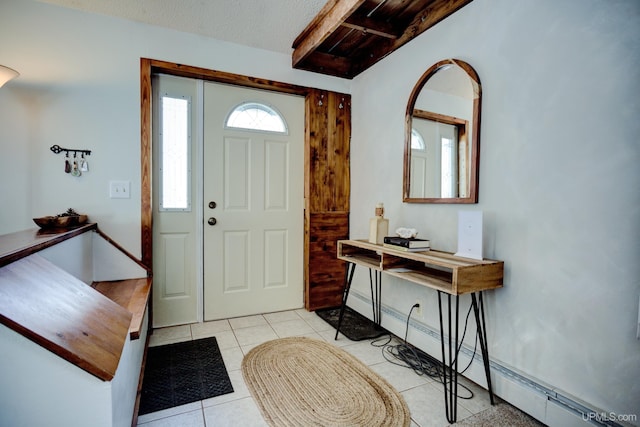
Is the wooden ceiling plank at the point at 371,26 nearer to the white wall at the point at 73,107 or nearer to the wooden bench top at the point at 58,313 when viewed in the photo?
the white wall at the point at 73,107

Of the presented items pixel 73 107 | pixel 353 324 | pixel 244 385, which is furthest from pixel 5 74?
pixel 353 324

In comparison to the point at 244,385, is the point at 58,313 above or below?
above

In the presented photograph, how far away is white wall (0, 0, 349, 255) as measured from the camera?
2.11 meters

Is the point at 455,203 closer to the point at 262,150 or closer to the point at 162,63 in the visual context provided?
the point at 262,150

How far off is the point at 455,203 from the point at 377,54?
151 centimetres

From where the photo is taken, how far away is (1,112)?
2.08 m

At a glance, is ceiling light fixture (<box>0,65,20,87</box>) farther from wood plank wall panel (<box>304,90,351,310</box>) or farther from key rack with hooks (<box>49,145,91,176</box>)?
wood plank wall panel (<box>304,90,351,310</box>)

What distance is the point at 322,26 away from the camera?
234 centimetres

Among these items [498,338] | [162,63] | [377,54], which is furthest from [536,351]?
[162,63]

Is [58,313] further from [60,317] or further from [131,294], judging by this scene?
[131,294]

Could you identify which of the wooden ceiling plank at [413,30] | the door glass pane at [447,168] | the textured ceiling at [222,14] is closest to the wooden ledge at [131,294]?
the door glass pane at [447,168]

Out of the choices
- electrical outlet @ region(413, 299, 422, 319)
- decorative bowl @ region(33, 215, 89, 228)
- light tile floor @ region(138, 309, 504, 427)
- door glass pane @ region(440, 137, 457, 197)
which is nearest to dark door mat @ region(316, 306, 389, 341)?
light tile floor @ region(138, 309, 504, 427)

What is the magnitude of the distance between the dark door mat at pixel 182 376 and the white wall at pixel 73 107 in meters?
0.84

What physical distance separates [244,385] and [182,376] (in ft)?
1.30
